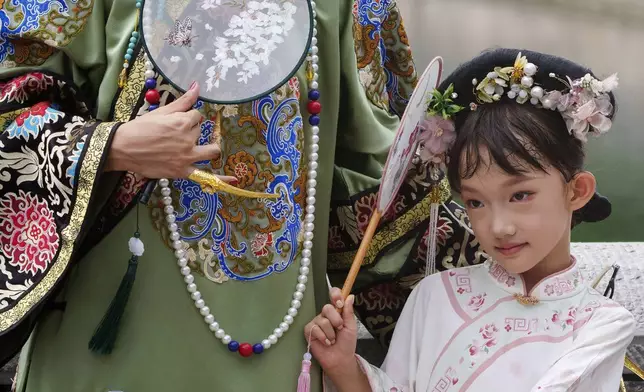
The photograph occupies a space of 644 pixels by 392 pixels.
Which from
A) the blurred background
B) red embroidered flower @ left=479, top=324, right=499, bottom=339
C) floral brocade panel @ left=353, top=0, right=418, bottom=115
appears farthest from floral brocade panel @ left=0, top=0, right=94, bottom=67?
the blurred background

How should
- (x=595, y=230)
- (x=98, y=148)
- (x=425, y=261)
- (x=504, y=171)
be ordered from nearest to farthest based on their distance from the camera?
(x=98, y=148) → (x=504, y=171) → (x=425, y=261) → (x=595, y=230)

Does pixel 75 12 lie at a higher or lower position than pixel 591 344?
higher

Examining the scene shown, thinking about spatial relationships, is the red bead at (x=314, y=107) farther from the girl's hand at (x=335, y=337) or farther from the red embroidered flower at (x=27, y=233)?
the red embroidered flower at (x=27, y=233)

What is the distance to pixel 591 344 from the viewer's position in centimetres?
106

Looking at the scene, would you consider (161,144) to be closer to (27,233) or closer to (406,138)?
(27,233)

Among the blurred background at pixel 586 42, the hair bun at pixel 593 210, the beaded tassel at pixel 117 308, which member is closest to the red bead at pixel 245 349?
the beaded tassel at pixel 117 308

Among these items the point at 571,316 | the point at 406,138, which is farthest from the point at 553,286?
the point at 406,138

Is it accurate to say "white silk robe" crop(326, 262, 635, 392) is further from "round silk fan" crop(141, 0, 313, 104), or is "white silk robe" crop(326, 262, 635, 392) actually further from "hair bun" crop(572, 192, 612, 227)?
"round silk fan" crop(141, 0, 313, 104)

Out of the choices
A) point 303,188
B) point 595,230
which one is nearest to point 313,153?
point 303,188

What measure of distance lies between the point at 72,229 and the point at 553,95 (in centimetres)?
58

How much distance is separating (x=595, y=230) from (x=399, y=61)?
1187 mm

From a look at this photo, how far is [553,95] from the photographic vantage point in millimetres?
1113

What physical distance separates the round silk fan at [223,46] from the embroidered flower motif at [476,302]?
380 millimetres

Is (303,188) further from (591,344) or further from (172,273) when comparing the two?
(591,344)
